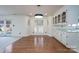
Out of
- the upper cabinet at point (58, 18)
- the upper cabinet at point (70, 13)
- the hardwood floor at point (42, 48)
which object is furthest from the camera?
the upper cabinet at point (58, 18)

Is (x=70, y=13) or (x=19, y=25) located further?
(x=70, y=13)

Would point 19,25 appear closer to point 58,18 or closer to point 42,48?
point 42,48

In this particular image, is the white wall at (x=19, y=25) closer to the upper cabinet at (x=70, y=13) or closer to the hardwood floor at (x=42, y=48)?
the hardwood floor at (x=42, y=48)

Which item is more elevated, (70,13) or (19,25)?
(70,13)

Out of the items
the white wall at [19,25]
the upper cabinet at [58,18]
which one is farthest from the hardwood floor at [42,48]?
the upper cabinet at [58,18]

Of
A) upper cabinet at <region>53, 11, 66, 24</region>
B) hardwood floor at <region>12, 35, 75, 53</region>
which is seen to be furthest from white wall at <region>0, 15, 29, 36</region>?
upper cabinet at <region>53, 11, 66, 24</region>

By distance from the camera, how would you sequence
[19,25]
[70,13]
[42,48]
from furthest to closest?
[70,13]
[42,48]
[19,25]

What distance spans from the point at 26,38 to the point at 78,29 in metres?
0.67

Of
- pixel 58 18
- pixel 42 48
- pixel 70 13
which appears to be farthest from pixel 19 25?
pixel 70 13

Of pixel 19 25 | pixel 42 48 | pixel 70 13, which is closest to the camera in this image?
pixel 19 25

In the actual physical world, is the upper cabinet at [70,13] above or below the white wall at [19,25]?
above

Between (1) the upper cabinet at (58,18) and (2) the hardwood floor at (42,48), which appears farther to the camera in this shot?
(1) the upper cabinet at (58,18)
